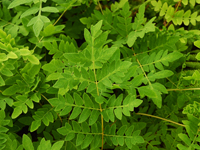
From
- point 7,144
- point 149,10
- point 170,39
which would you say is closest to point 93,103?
point 7,144

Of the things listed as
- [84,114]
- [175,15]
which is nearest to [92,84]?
[84,114]

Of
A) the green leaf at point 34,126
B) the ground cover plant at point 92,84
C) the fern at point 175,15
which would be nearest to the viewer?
the ground cover plant at point 92,84

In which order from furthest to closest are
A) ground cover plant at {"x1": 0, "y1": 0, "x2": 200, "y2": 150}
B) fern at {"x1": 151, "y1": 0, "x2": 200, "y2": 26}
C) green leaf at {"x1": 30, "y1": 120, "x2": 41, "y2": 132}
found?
1. fern at {"x1": 151, "y1": 0, "x2": 200, "y2": 26}
2. green leaf at {"x1": 30, "y1": 120, "x2": 41, "y2": 132}
3. ground cover plant at {"x1": 0, "y1": 0, "x2": 200, "y2": 150}

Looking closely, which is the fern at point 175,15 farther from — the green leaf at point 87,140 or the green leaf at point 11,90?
the green leaf at point 11,90

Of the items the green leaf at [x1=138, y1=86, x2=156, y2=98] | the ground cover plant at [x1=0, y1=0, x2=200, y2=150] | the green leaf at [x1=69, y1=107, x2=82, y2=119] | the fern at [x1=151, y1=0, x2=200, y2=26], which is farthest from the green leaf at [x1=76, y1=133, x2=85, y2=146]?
the fern at [x1=151, y1=0, x2=200, y2=26]

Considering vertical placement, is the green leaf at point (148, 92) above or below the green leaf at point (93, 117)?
above

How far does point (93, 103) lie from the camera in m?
0.94

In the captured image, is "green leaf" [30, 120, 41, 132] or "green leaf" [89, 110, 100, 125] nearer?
"green leaf" [89, 110, 100, 125]

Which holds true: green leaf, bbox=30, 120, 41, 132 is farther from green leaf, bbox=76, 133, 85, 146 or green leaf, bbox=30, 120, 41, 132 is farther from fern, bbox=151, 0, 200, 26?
fern, bbox=151, 0, 200, 26

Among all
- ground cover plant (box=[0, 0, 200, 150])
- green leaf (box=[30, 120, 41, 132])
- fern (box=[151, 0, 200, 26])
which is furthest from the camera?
fern (box=[151, 0, 200, 26])

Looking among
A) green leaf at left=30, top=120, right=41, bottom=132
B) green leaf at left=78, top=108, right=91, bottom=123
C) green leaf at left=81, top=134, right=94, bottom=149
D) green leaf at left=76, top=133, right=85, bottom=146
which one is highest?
green leaf at left=78, top=108, right=91, bottom=123

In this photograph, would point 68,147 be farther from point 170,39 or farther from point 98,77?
point 170,39

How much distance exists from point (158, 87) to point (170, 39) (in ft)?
1.08

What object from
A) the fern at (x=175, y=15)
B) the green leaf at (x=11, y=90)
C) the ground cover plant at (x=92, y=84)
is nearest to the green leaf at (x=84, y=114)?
the ground cover plant at (x=92, y=84)
